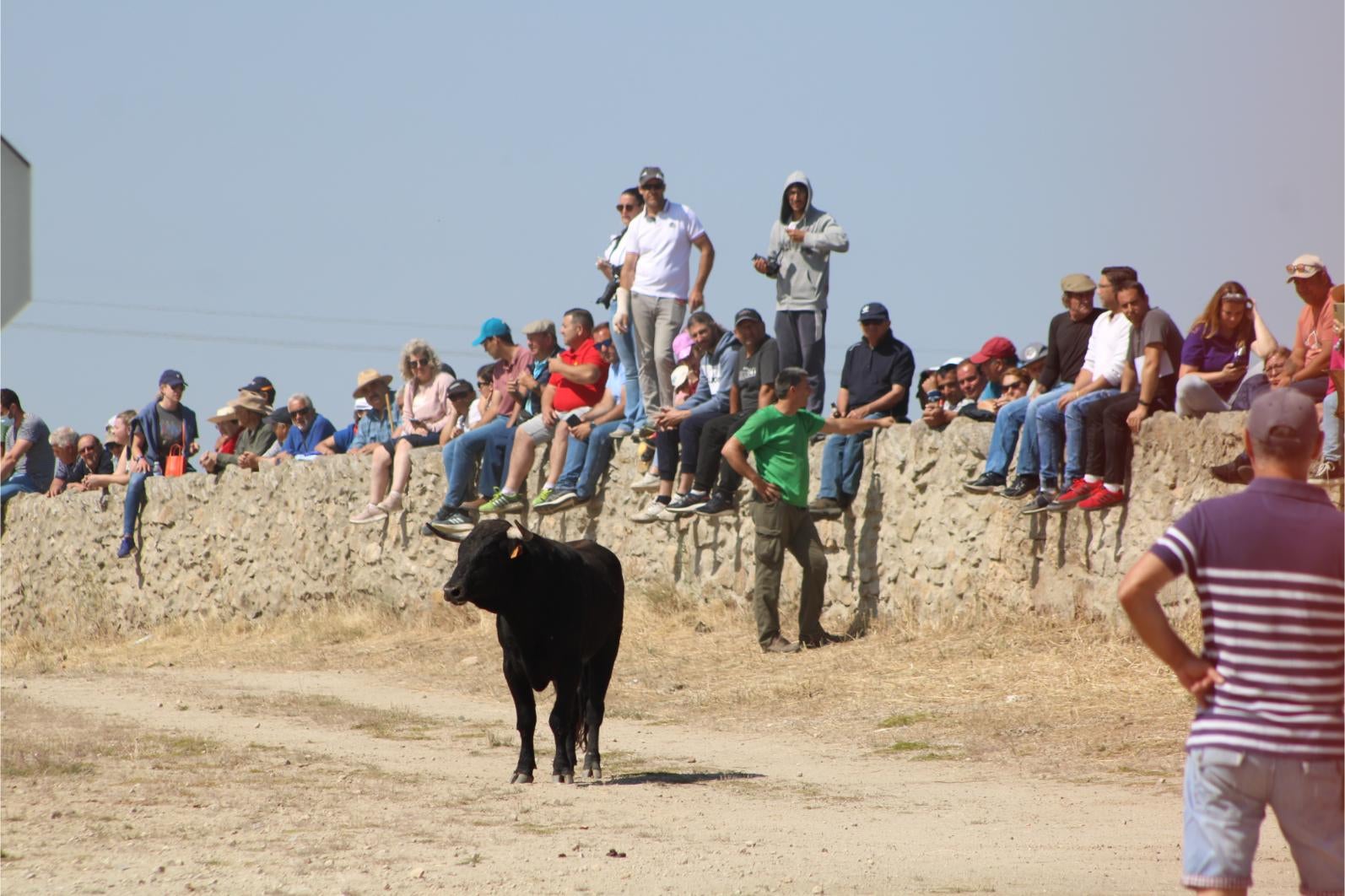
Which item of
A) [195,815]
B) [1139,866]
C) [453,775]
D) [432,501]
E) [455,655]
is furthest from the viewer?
[432,501]

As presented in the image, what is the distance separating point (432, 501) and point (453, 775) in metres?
9.73

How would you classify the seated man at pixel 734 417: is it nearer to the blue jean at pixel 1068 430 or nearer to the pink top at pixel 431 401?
the blue jean at pixel 1068 430

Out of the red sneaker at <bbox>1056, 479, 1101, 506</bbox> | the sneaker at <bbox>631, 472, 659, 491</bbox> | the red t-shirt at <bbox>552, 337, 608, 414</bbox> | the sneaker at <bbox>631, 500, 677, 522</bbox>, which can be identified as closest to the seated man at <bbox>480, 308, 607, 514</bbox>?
the red t-shirt at <bbox>552, 337, 608, 414</bbox>

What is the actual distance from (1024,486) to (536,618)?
521 centimetres

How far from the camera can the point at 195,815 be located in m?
8.05

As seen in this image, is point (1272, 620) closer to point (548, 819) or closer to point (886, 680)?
point (548, 819)

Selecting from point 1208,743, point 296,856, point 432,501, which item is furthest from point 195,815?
point 432,501

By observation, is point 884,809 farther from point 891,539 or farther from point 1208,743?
point 891,539

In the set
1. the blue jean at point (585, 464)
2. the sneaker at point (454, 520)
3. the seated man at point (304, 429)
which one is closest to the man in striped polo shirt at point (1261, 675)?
the blue jean at point (585, 464)

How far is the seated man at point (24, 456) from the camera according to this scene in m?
24.7

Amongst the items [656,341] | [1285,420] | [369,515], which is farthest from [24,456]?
[1285,420]

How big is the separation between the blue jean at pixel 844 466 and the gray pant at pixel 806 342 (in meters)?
0.36

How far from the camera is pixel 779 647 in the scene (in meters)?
14.2

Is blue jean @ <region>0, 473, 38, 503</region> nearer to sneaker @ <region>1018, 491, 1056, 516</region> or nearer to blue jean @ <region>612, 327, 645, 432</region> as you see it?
blue jean @ <region>612, 327, 645, 432</region>
